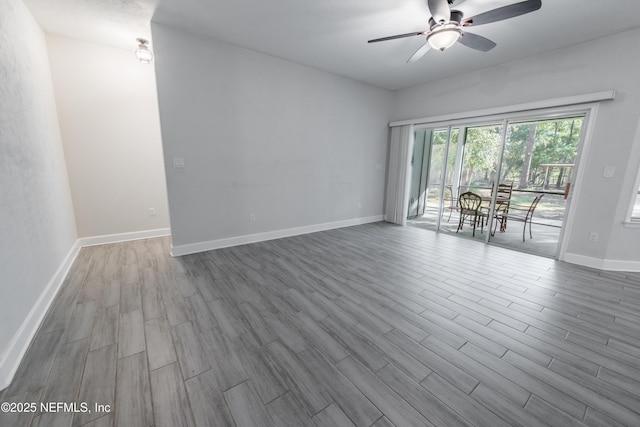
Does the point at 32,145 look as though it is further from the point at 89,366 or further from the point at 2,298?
the point at 89,366

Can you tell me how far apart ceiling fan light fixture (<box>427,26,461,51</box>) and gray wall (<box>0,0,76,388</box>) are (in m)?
3.70

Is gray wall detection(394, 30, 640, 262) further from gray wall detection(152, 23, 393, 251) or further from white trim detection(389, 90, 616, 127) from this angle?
gray wall detection(152, 23, 393, 251)

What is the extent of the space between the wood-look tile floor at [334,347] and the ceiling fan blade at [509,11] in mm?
2554

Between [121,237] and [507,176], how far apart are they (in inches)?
Answer: 286

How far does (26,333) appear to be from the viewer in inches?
70.2

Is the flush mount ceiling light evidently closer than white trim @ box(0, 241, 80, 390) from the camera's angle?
No

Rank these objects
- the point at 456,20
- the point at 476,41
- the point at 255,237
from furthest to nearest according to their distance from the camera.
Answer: the point at 255,237, the point at 476,41, the point at 456,20

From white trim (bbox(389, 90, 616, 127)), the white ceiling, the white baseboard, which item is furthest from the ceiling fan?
the white baseboard

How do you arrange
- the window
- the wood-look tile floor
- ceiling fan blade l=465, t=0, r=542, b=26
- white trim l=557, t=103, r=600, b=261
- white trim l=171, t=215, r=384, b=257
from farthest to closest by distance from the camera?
1. white trim l=171, t=215, r=384, b=257
2. white trim l=557, t=103, r=600, b=261
3. the window
4. ceiling fan blade l=465, t=0, r=542, b=26
5. the wood-look tile floor

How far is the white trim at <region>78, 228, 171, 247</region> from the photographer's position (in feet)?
12.3

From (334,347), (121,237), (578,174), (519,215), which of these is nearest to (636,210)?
(578,174)

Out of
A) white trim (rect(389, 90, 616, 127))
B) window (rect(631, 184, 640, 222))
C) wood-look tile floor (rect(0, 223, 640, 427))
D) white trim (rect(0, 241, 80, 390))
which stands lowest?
wood-look tile floor (rect(0, 223, 640, 427))

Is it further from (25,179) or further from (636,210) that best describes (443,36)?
(25,179)

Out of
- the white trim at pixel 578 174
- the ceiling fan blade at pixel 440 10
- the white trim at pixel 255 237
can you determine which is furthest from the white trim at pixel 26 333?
the white trim at pixel 578 174
